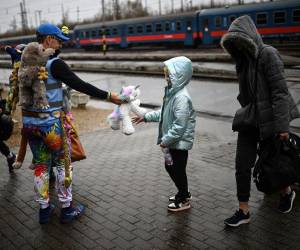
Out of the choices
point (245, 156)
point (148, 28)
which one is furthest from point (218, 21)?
point (245, 156)

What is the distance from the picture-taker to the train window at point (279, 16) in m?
26.3

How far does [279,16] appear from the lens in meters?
26.6

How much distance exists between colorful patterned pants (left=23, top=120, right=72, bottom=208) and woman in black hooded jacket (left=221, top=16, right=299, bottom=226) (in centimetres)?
175

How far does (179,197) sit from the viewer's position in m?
4.22

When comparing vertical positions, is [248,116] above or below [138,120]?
above

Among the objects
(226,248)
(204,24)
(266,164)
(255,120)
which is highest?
(204,24)

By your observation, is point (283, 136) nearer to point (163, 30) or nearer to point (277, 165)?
point (277, 165)

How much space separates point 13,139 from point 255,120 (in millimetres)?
5895

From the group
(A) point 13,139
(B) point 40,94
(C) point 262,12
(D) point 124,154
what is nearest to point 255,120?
(B) point 40,94

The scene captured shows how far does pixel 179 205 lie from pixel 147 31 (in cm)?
3243

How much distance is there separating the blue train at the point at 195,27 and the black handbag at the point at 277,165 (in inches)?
969

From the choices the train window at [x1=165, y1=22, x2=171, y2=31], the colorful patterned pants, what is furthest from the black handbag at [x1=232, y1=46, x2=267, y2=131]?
the train window at [x1=165, y1=22, x2=171, y2=31]

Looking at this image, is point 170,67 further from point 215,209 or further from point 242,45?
point 215,209

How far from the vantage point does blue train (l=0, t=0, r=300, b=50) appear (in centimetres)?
2652
